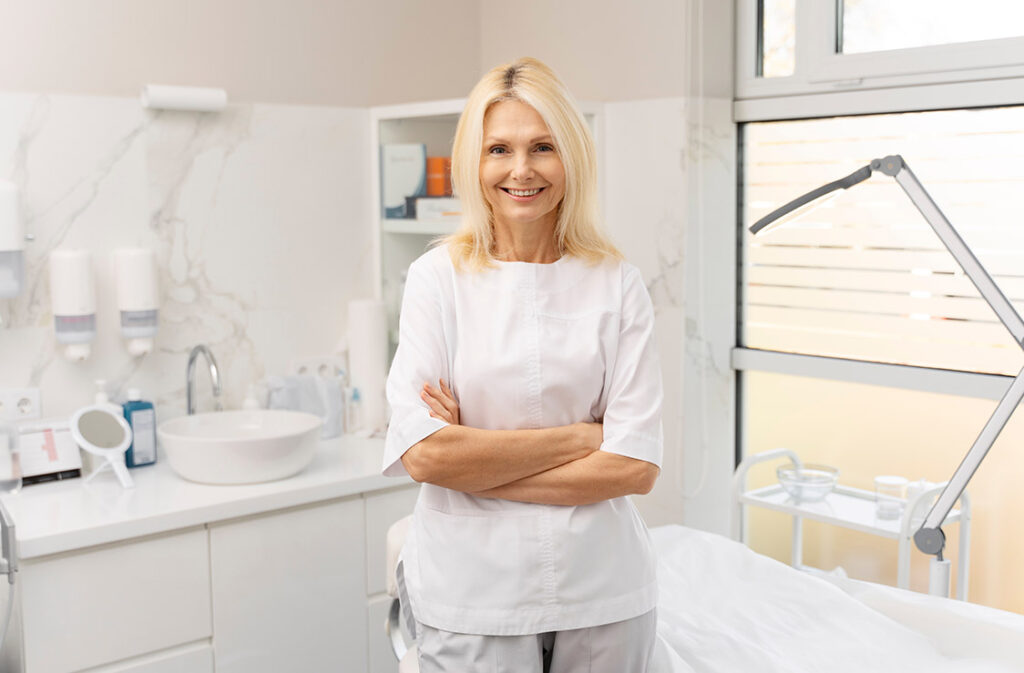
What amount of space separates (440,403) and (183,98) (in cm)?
146

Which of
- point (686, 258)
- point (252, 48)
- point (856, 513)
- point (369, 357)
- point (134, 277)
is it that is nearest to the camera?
point (856, 513)

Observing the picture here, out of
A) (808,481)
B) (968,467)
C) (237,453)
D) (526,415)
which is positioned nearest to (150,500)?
(237,453)

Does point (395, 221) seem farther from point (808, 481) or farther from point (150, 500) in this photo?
point (808, 481)

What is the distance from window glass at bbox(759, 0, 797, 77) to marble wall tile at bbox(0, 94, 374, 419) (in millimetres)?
1150

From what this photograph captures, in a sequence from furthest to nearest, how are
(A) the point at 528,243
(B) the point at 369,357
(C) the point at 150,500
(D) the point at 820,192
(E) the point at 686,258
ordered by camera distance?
(B) the point at 369,357 < (E) the point at 686,258 < (C) the point at 150,500 < (D) the point at 820,192 < (A) the point at 528,243

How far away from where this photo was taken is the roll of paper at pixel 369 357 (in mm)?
2936

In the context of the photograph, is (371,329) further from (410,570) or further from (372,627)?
(410,570)

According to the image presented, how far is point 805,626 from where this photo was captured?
1.81 meters

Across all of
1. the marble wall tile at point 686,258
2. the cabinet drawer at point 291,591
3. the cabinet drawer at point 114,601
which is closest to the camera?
the cabinet drawer at point 114,601

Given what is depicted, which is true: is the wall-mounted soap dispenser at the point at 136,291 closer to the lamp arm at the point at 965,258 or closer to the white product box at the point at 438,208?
the white product box at the point at 438,208

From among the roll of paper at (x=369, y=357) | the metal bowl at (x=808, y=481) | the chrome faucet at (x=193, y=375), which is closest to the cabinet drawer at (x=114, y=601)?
the chrome faucet at (x=193, y=375)

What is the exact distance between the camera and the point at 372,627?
2.60m

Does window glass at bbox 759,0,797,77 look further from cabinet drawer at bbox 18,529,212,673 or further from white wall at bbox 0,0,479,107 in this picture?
cabinet drawer at bbox 18,529,212,673

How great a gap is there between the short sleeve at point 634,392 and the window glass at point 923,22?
4.03 ft
